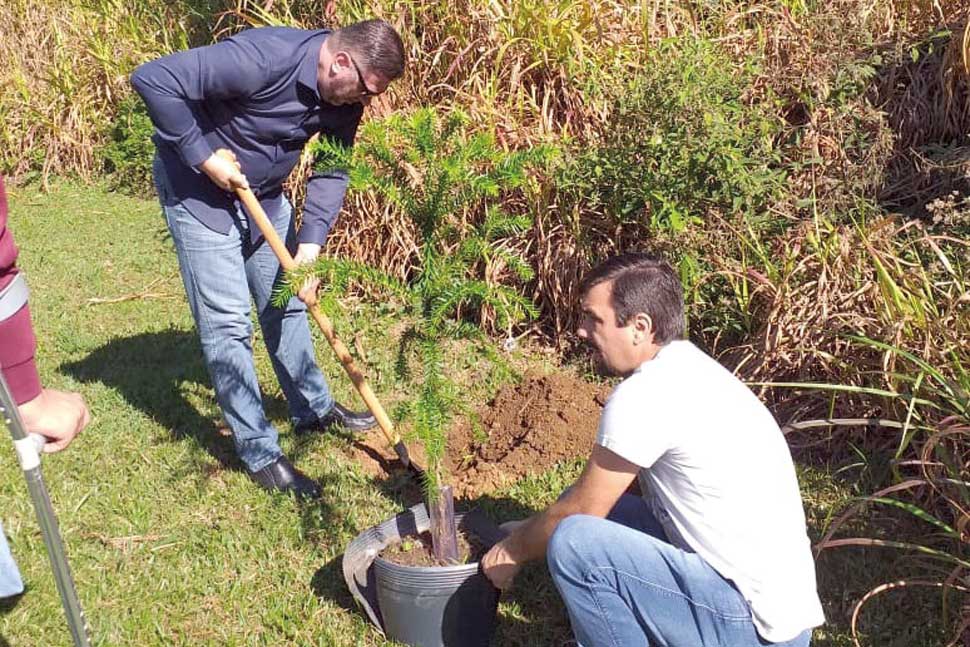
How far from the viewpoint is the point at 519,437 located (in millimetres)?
4457

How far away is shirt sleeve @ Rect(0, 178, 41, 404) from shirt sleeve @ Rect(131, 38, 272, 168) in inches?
57.0

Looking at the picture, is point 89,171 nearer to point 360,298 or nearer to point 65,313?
point 65,313

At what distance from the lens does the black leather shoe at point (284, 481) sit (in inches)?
160

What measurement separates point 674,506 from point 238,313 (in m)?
2.00

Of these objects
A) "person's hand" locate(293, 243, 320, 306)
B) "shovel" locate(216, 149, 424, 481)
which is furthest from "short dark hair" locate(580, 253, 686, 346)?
"person's hand" locate(293, 243, 320, 306)

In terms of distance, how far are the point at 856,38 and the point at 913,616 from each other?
11.0 ft

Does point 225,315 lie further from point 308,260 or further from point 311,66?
point 311,66

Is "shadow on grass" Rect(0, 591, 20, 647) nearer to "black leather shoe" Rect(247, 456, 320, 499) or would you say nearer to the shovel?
"black leather shoe" Rect(247, 456, 320, 499)

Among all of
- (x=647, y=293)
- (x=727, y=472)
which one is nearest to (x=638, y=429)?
(x=727, y=472)

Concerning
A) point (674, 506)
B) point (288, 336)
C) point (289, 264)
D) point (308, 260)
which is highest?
point (289, 264)

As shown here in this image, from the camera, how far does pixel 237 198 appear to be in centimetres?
384

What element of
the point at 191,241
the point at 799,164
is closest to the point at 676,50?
the point at 799,164

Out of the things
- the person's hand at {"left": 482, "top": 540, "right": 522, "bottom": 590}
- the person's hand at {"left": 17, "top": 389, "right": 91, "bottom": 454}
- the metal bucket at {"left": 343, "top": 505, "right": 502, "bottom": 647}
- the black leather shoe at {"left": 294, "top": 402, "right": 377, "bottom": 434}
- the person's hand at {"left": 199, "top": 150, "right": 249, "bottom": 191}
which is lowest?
the black leather shoe at {"left": 294, "top": 402, "right": 377, "bottom": 434}

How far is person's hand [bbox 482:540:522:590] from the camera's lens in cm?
291
